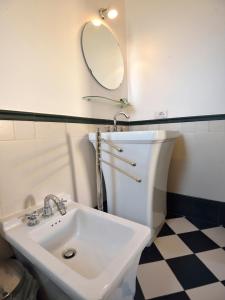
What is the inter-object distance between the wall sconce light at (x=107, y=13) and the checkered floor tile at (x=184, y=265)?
170 centimetres

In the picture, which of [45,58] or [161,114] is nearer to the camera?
[45,58]

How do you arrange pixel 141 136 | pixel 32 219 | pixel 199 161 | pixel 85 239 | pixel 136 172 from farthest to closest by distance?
1. pixel 199 161
2. pixel 136 172
3. pixel 141 136
4. pixel 85 239
5. pixel 32 219

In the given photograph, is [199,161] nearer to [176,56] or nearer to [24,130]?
[176,56]

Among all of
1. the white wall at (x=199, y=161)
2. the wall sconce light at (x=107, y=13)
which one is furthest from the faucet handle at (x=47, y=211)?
the wall sconce light at (x=107, y=13)

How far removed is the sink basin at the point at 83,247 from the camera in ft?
1.38

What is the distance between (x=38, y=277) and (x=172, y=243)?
0.87m

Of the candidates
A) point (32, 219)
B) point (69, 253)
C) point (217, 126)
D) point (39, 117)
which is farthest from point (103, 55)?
point (69, 253)

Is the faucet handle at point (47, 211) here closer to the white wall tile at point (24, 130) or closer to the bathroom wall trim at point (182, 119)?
the white wall tile at point (24, 130)

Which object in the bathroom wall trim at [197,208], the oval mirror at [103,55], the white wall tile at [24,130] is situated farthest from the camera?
the bathroom wall trim at [197,208]

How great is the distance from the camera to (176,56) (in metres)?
1.34

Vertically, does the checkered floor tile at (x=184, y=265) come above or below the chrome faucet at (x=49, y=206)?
below

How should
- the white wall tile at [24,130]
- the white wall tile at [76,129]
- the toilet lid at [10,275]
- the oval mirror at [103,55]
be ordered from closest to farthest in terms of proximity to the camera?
1. the toilet lid at [10,275]
2. the white wall tile at [24,130]
3. the white wall tile at [76,129]
4. the oval mirror at [103,55]

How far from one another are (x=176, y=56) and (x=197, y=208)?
1262mm

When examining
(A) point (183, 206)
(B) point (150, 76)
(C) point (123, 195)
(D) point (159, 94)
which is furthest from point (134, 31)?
Answer: (A) point (183, 206)
